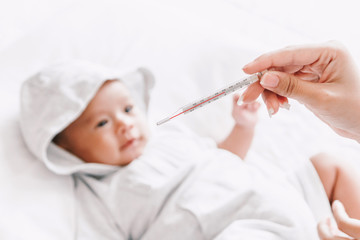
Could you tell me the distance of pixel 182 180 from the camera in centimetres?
133

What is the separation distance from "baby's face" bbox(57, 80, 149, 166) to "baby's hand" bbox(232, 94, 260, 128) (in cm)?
33

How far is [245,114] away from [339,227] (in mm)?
531

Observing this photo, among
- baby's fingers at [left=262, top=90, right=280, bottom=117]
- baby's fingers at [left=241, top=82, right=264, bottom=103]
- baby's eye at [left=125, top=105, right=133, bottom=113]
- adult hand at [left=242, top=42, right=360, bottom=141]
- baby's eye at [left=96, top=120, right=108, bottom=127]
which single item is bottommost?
baby's eye at [left=96, top=120, right=108, bottom=127]

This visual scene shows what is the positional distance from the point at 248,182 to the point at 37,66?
3.13 feet

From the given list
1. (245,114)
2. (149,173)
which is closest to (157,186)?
(149,173)

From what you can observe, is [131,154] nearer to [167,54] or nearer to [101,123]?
[101,123]

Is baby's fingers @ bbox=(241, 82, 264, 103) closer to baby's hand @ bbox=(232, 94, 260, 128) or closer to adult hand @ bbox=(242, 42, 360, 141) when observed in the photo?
adult hand @ bbox=(242, 42, 360, 141)

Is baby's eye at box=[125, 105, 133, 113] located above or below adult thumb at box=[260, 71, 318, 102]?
below

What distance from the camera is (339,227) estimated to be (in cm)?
98

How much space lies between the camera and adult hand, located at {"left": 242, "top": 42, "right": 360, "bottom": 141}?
2.76 feet

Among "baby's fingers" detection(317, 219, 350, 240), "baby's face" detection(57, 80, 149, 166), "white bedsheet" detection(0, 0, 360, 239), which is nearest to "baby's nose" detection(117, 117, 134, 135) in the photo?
"baby's face" detection(57, 80, 149, 166)

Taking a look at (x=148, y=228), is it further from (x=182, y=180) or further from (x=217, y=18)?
(x=217, y=18)

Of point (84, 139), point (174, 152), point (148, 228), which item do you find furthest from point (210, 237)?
point (84, 139)

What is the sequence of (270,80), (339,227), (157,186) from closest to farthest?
(270,80)
(339,227)
(157,186)
